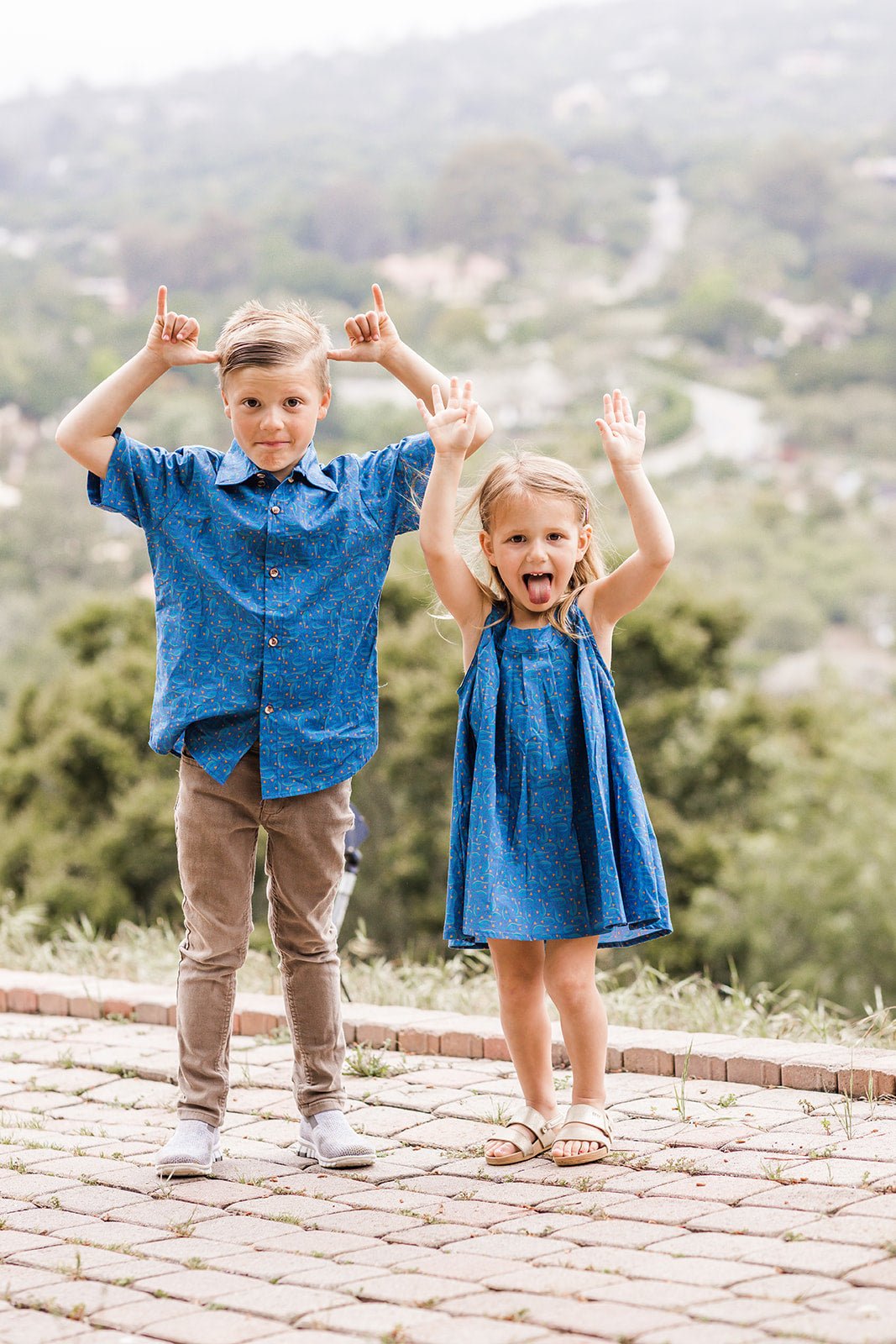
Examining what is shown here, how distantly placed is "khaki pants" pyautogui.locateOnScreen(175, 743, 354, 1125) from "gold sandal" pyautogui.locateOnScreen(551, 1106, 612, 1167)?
19.0 inches

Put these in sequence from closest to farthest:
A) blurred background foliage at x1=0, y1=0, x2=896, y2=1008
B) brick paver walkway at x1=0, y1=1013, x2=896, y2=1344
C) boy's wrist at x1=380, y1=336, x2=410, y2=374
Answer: brick paver walkway at x1=0, y1=1013, x2=896, y2=1344
boy's wrist at x1=380, y1=336, x2=410, y2=374
blurred background foliage at x1=0, y1=0, x2=896, y2=1008

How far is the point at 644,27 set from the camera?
107500 millimetres

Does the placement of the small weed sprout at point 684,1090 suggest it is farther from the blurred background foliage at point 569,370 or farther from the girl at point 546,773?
the blurred background foliage at point 569,370

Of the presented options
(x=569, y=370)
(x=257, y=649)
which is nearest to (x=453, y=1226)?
(x=257, y=649)

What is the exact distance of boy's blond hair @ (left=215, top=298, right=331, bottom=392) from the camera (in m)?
3.24

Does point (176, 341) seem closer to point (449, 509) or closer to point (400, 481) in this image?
point (400, 481)

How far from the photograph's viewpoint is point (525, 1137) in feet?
10.8

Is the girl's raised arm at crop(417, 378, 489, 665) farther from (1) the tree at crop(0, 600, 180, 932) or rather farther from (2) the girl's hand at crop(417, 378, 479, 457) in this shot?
(1) the tree at crop(0, 600, 180, 932)

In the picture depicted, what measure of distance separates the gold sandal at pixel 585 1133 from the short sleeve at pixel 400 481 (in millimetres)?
1240

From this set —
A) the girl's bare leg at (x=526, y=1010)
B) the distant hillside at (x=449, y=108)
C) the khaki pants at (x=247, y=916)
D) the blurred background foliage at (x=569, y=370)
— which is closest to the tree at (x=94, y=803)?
the blurred background foliage at (x=569, y=370)

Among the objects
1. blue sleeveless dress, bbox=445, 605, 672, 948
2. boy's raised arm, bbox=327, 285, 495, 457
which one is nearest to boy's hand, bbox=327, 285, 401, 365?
boy's raised arm, bbox=327, 285, 495, 457

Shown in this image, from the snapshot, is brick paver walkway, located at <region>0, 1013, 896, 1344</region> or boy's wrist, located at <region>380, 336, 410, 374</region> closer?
brick paver walkway, located at <region>0, 1013, 896, 1344</region>

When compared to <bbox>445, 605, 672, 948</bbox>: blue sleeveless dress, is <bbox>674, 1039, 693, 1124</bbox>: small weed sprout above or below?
below

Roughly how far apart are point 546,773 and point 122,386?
1149 mm
